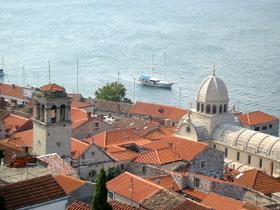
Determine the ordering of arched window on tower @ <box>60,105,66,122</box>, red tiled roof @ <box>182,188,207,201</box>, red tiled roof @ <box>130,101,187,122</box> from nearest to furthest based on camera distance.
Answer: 1. red tiled roof @ <box>182,188,207,201</box>
2. arched window on tower @ <box>60,105,66,122</box>
3. red tiled roof @ <box>130,101,187,122</box>

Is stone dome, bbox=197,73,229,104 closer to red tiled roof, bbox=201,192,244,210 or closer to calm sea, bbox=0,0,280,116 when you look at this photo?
red tiled roof, bbox=201,192,244,210

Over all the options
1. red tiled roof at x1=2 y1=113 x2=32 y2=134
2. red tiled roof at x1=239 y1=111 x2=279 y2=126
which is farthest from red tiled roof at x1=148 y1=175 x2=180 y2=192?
red tiled roof at x1=239 y1=111 x2=279 y2=126

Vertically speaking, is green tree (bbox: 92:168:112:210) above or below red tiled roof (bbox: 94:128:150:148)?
above

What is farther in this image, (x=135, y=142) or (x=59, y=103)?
(x=135, y=142)

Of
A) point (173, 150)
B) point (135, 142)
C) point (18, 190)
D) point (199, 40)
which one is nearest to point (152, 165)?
point (173, 150)

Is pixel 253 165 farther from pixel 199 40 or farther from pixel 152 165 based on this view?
pixel 199 40

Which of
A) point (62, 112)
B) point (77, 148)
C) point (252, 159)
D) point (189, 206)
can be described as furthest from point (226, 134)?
point (189, 206)

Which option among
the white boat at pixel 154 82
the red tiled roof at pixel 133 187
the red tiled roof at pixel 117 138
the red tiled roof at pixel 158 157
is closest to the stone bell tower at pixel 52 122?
the red tiled roof at pixel 158 157
